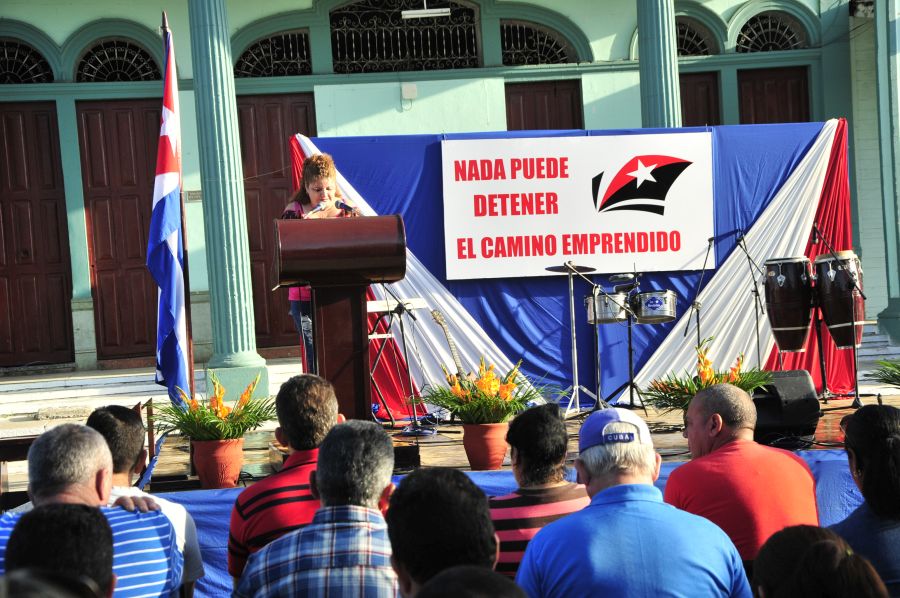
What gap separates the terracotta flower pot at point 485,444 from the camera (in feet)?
17.9

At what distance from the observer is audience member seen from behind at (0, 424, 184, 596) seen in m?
2.72

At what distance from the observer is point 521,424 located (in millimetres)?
3199

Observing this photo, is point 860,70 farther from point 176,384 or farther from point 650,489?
point 650,489

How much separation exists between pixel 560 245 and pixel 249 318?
3.06 metres

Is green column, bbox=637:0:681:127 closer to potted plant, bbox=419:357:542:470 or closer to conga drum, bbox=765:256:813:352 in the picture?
conga drum, bbox=765:256:813:352

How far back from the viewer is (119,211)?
11.6m

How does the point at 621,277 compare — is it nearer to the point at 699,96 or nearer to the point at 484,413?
the point at 484,413

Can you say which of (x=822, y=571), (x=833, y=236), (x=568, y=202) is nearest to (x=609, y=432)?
(x=822, y=571)

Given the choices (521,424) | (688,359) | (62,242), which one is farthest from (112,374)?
(521,424)

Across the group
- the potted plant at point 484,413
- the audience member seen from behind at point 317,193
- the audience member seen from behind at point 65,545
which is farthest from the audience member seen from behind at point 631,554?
the audience member seen from behind at point 317,193

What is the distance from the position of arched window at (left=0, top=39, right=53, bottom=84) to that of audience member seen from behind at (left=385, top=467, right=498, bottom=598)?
1092cm

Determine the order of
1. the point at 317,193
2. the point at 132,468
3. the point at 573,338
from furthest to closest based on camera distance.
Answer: the point at 573,338 → the point at 317,193 → the point at 132,468

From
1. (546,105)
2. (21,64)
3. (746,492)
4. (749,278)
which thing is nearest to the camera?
(746,492)

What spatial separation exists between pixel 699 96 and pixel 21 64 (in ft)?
25.9
